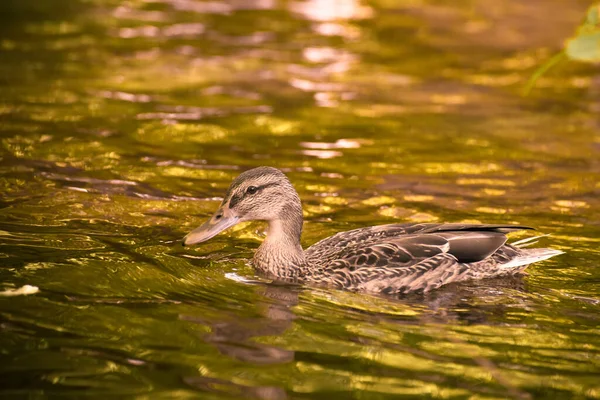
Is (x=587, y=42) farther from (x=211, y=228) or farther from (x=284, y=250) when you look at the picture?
(x=211, y=228)

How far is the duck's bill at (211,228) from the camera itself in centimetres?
902

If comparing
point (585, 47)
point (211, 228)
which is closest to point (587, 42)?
point (585, 47)

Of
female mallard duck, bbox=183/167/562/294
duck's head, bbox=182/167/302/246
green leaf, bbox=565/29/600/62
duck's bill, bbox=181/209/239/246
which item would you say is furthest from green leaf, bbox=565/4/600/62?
duck's bill, bbox=181/209/239/246

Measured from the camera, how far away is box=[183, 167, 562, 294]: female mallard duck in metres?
9.02

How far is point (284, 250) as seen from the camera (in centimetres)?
934

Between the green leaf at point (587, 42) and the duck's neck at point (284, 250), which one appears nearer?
the green leaf at point (587, 42)

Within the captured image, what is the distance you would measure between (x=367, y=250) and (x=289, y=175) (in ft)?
11.8

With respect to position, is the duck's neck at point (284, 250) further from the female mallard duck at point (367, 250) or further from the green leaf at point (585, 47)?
the green leaf at point (585, 47)

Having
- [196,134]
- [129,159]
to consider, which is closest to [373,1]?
[196,134]

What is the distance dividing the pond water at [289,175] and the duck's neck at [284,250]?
0.22 metres

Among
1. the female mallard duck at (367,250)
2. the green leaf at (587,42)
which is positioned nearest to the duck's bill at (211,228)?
the female mallard duck at (367,250)

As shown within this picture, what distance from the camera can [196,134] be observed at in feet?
47.0

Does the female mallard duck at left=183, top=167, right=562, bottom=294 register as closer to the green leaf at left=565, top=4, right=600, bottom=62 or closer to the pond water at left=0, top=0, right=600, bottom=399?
the pond water at left=0, top=0, right=600, bottom=399

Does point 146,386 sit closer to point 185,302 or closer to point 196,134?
point 185,302
